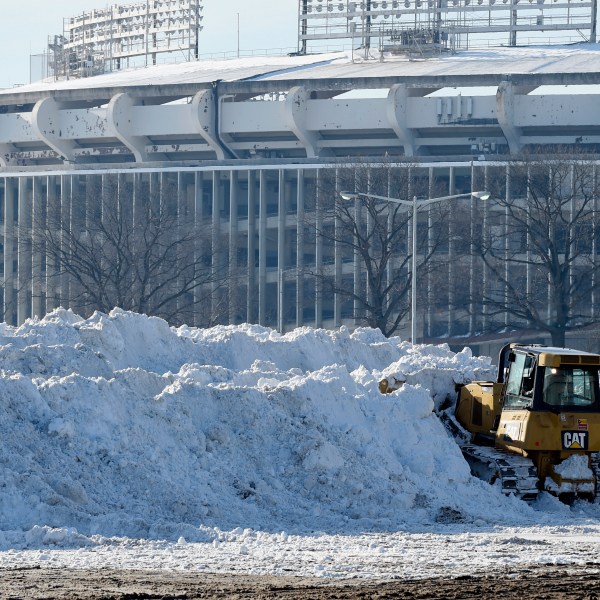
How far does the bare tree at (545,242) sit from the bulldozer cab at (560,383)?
35470 mm

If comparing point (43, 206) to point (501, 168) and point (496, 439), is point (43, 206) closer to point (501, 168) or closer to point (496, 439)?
point (501, 168)

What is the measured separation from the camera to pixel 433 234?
6950 cm

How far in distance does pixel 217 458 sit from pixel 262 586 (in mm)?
6443

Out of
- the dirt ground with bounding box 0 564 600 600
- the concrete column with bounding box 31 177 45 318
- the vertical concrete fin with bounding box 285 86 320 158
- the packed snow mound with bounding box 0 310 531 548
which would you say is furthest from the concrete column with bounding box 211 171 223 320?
the dirt ground with bounding box 0 564 600 600

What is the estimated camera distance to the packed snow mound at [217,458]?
805 inches

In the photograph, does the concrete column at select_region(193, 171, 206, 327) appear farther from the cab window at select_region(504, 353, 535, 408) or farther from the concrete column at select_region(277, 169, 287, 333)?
the cab window at select_region(504, 353, 535, 408)

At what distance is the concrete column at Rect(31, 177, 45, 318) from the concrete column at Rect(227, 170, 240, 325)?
833 centimetres

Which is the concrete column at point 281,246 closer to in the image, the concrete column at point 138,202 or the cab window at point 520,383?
the concrete column at point 138,202

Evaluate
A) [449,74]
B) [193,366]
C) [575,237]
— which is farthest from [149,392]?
[449,74]

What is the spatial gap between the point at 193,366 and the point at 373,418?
387cm

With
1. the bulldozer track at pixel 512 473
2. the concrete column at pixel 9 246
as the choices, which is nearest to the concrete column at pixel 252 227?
the concrete column at pixel 9 246

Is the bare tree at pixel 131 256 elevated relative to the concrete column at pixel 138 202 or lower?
lower

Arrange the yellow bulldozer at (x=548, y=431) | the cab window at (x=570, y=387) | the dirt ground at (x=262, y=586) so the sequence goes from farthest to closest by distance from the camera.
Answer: the cab window at (x=570, y=387) → the yellow bulldozer at (x=548, y=431) → the dirt ground at (x=262, y=586)

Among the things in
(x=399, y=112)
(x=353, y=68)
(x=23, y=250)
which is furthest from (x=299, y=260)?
(x=23, y=250)
